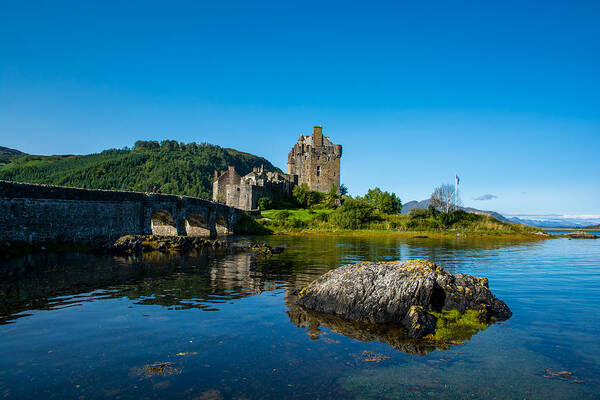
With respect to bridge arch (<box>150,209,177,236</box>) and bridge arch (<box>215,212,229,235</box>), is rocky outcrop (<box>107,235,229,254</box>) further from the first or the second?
bridge arch (<box>215,212,229,235</box>)

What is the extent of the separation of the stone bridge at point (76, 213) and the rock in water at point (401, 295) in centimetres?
2240

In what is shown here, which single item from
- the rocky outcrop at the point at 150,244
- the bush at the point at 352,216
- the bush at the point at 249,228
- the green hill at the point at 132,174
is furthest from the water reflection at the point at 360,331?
the green hill at the point at 132,174

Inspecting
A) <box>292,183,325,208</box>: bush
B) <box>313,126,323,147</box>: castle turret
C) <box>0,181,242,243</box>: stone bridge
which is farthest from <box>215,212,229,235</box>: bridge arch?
<box>313,126,323,147</box>: castle turret

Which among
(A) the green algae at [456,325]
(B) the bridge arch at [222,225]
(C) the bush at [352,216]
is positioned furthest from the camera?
(C) the bush at [352,216]

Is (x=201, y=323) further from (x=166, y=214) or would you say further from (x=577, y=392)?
(x=166, y=214)

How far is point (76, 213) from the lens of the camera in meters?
29.3

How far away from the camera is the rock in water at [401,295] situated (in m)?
11.6

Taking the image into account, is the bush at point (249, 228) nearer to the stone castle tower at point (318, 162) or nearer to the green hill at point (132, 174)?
the stone castle tower at point (318, 162)

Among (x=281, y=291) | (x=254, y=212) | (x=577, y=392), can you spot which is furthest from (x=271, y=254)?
(x=254, y=212)

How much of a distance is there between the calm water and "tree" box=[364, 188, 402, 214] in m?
66.2

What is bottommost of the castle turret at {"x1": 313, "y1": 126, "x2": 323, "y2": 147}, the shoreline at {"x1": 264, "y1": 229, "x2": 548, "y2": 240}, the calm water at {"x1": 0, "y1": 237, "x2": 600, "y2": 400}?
the calm water at {"x1": 0, "y1": 237, "x2": 600, "y2": 400}

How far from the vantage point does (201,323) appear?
1115 centimetres

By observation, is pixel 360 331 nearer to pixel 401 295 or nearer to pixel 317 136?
pixel 401 295

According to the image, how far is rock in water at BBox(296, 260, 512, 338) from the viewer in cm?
1164
